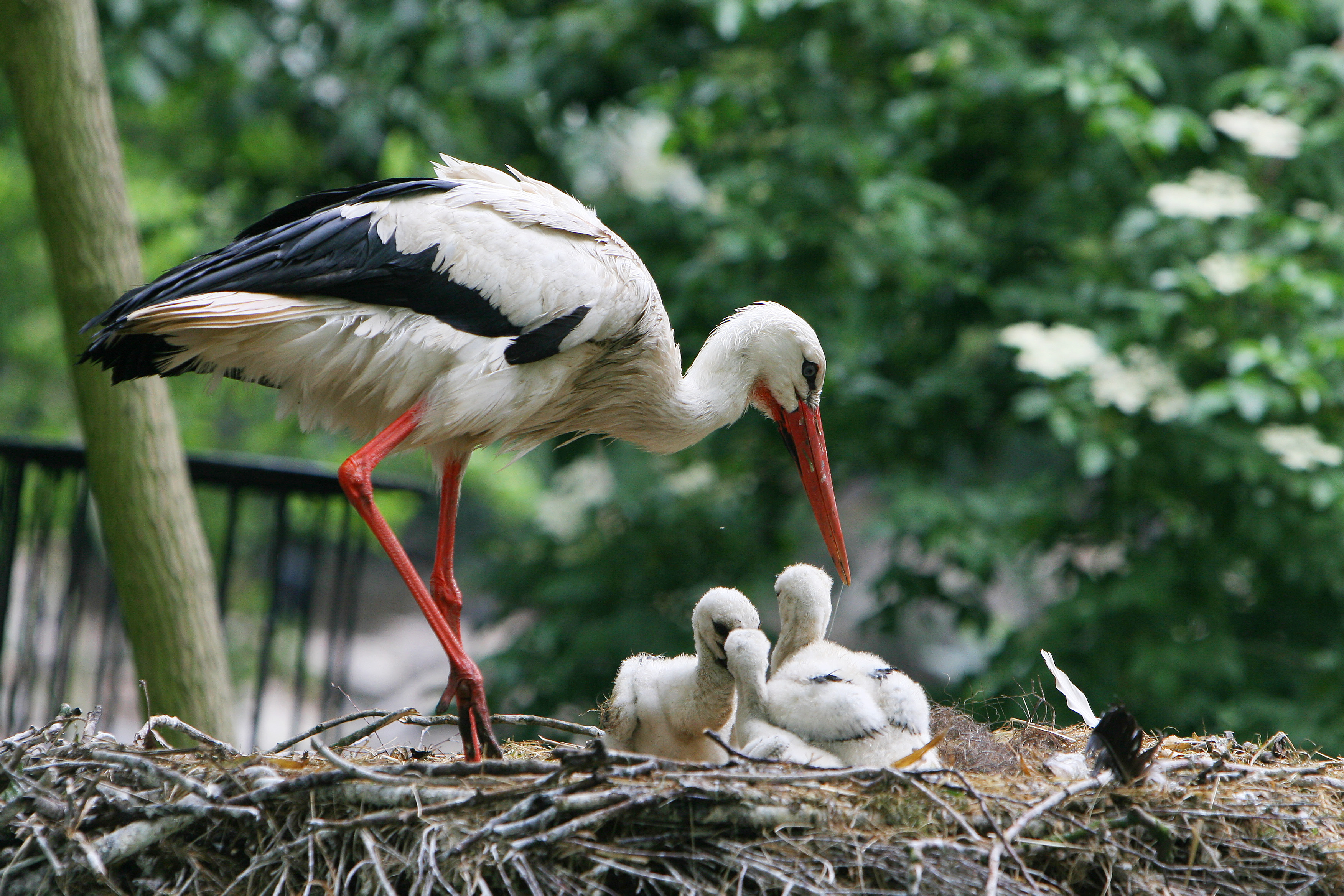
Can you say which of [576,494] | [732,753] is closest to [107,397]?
[732,753]

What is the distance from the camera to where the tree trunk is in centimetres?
347

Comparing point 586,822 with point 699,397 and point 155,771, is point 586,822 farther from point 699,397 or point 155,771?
point 699,397

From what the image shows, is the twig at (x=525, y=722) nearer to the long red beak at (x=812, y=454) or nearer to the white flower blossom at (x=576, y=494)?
the long red beak at (x=812, y=454)

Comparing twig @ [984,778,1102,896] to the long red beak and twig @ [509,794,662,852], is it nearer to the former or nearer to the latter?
twig @ [509,794,662,852]

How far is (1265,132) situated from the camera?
437 cm

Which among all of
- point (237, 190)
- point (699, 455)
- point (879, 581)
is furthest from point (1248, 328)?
point (237, 190)

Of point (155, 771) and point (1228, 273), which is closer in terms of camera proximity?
point (155, 771)

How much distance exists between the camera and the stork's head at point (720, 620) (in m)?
3.04

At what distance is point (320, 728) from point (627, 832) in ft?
2.80

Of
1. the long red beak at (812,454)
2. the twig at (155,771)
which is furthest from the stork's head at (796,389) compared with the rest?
the twig at (155,771)

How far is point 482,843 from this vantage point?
219cm

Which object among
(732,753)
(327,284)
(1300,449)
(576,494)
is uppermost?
(327,284)

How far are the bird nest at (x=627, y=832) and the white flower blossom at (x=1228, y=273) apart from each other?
7.59 feet

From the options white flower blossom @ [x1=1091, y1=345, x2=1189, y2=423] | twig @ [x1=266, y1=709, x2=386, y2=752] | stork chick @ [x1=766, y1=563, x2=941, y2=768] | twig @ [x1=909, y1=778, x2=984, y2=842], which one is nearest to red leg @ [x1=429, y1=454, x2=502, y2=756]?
twig @ [x1=266, y1=709, x2=386, y2=752]
